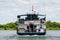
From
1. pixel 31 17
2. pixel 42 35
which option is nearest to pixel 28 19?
pixel 31 17

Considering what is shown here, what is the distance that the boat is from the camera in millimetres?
65562

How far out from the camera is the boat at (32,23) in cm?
6556

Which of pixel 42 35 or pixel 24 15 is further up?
pixel 24 15

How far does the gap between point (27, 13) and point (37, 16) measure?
227 cm

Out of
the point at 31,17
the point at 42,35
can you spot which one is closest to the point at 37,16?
the point at 31,17

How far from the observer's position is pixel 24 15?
2618 inches

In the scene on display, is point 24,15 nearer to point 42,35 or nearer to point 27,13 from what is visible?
point 27,13

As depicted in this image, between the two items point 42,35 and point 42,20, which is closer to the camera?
point 42,20

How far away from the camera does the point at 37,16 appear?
65562 mm

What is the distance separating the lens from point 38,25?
65.8 meters

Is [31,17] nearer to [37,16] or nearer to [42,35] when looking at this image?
[37,16]

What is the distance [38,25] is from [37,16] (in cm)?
176

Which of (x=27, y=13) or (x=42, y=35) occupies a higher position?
(x=27, y=13)

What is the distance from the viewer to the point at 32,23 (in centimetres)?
6600
